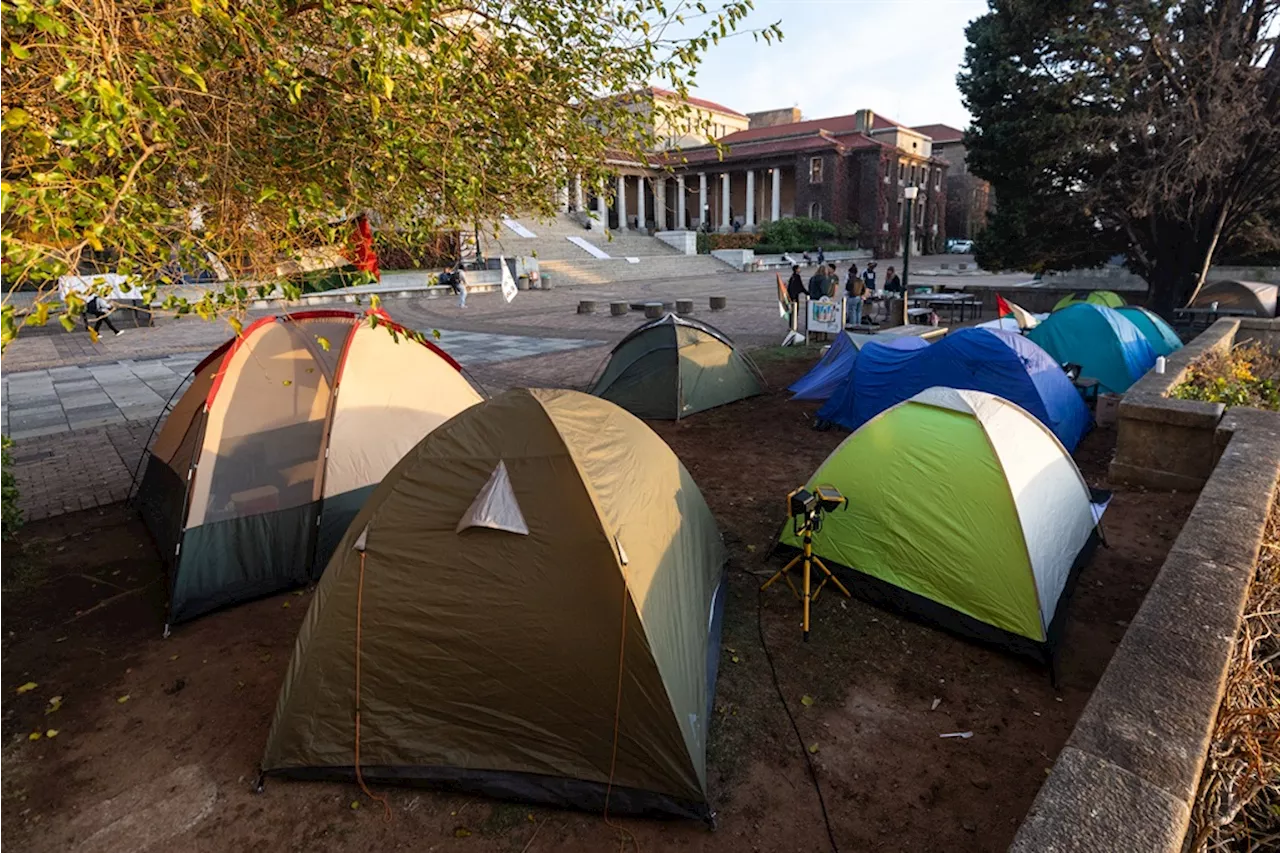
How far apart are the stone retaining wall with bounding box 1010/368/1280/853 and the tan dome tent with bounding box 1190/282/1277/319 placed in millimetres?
16476

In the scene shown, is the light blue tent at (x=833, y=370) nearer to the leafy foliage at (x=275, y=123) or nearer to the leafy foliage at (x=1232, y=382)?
the leafy foliage at (x=1232, y=382)

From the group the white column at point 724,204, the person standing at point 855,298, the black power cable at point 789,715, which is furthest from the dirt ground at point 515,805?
the white column at point 724,204

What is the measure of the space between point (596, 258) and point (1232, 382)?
31.4m

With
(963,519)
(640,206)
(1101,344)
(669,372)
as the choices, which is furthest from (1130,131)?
(640,206)

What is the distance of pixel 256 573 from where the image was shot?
540 centimetres

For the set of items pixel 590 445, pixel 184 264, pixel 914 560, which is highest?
pixel 184 264

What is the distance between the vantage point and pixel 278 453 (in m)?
5.51

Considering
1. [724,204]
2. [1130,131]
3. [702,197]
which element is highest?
[702,197]

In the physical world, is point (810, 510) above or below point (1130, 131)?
below

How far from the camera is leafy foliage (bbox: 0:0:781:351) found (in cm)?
286

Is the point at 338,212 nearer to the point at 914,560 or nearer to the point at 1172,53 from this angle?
the point at 914,560

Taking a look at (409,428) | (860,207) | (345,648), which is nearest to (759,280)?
(860,207)

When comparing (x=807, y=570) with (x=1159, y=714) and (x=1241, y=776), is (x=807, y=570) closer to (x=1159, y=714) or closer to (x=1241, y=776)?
(x=1159, y=714)

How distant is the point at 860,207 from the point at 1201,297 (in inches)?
1330
